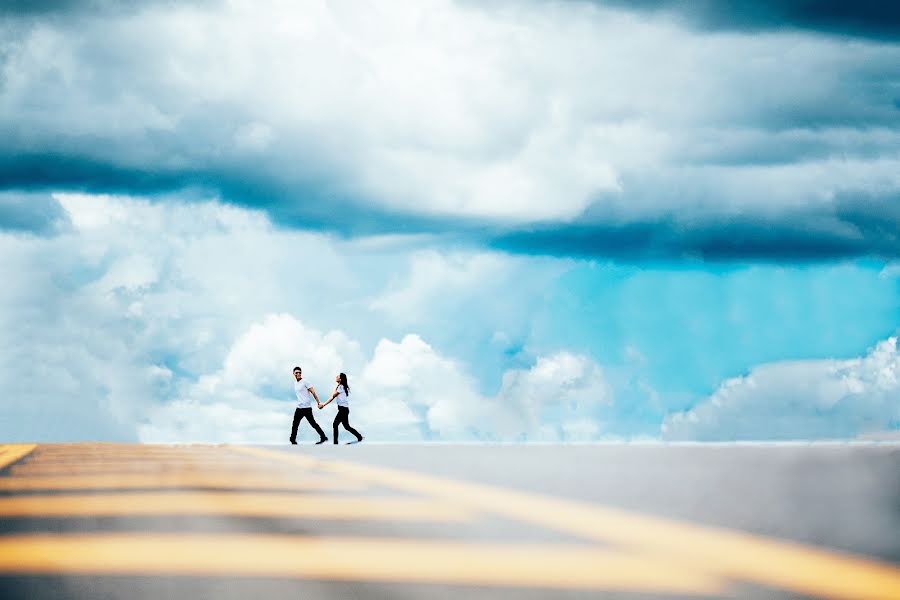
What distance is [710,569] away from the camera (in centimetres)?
555

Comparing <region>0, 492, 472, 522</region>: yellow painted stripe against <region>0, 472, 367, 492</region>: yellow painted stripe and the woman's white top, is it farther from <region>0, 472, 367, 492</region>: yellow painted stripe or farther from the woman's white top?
the woman's white top

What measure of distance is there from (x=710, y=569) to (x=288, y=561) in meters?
1.90

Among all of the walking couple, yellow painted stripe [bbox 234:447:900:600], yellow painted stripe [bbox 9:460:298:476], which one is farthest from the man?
yellow painted stripe [bbox 234:447:900:600]

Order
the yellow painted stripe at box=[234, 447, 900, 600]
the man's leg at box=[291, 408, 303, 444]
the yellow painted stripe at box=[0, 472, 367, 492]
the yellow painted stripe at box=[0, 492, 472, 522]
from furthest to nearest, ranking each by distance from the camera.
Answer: the man's leg at box=[291, 408, 303, 444] → the yellow painted stripe at box=[0, 472, 367, 492] → the yellow painted stripe at box=[0, 492, 472, 522] → the yellow painted stripe at box=[234, 447, 900, 600]

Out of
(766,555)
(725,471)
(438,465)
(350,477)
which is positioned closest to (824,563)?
(766,555)

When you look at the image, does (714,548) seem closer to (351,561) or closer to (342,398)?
(351,561)

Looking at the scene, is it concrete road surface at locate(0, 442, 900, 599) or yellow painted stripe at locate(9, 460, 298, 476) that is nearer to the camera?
concrete road surface at locate(0, 442, 900, 599)

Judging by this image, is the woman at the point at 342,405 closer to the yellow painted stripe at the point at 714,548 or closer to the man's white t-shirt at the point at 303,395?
the man's white t-shirt at the point at 303,395

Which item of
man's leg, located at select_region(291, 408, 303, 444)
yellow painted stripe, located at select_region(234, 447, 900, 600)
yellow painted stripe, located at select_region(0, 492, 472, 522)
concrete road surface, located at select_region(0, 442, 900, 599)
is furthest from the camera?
man's leg, located at select_region(291, 408, 303, 444)

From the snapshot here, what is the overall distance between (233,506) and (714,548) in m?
4.11

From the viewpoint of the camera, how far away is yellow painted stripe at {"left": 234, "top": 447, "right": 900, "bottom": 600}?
508cm

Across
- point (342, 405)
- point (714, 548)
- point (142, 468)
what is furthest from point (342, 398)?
point (714, 548)

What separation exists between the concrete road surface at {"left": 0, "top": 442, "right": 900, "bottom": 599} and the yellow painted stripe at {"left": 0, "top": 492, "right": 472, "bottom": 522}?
0.8 inches

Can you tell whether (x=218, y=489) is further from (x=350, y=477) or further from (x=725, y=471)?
(x=725, y=471)
